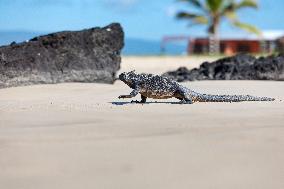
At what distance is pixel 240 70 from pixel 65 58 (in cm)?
331

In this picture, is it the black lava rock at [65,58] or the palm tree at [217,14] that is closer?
the black lava rock at [65,58]

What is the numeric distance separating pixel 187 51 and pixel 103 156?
130 feet

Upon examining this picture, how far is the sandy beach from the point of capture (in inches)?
145

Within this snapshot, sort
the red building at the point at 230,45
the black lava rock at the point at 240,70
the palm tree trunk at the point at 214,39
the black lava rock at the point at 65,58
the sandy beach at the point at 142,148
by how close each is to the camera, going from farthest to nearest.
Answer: the red building at the point at 230,45, the palm tree trunk at the point at 214,39, the black lava rock at the point at 240,70, the black lava rock at the point at 65,58, the sandy beach at the point at 142,148

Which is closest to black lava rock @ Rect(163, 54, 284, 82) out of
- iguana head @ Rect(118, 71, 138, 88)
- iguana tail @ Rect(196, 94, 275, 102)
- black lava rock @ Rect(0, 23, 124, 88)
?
black lava rock @ Rect(0, 23, 124, 88)

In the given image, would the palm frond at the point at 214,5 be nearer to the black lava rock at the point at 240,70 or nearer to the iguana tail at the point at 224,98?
the black lava rock at the point at 240,70

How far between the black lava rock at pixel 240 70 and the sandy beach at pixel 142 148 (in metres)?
5.33

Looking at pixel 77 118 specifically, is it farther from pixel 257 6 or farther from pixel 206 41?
pixel 257 6

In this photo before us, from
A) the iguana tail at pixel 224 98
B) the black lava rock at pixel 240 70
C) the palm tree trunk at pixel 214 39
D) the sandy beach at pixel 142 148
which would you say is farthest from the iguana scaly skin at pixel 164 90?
the palm tree trunk at pixel 214 39

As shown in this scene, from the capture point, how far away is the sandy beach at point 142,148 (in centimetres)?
369

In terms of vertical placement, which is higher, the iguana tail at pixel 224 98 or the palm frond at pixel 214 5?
the palm frond at pixel 214 5

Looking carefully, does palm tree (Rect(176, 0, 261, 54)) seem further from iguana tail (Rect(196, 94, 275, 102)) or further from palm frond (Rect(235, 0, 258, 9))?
iguana tail (Rect(196, 94, 275, 102))

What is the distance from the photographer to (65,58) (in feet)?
34.7

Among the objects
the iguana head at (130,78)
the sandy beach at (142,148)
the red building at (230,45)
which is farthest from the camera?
the red building at (230,45)
